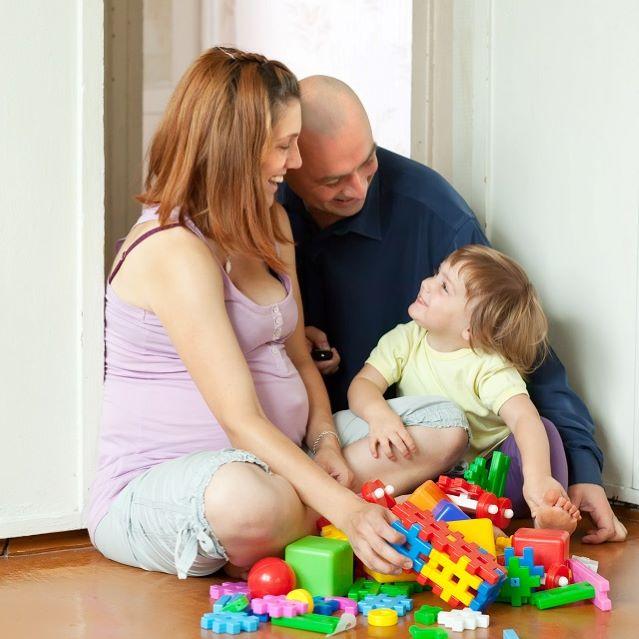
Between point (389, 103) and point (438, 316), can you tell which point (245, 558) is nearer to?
point (438, 316)

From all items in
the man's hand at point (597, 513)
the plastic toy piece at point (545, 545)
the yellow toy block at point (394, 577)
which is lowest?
the man's hand at point (597, 513)

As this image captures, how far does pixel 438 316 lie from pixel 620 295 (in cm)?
37

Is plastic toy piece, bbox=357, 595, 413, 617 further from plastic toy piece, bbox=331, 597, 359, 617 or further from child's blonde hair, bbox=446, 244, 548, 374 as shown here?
child's blonde hair, bbox=446, 244, 548, 374

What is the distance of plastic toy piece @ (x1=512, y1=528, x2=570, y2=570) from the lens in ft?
4.66

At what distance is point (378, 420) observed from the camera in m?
Answer: 1.73

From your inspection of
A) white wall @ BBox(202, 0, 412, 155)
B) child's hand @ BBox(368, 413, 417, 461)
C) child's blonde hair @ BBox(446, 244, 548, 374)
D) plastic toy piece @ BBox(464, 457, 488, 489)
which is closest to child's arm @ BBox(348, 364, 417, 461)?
child's hand @ BBox(368, 413, 417, 461)

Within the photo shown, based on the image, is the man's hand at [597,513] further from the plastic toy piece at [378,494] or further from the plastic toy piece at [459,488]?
the plastic toy piece at [378,494]

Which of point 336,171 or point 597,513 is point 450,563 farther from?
point 336,171

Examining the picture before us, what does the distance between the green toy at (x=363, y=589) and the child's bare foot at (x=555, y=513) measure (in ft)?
0.99

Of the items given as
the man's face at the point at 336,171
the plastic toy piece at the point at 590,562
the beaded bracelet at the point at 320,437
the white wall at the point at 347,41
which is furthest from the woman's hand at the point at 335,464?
→ the white wall at the point at 347,41

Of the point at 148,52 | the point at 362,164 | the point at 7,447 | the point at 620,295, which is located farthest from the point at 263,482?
the point at 148,52

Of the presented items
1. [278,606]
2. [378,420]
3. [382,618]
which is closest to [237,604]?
[278,606]

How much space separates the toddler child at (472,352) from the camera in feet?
5.90

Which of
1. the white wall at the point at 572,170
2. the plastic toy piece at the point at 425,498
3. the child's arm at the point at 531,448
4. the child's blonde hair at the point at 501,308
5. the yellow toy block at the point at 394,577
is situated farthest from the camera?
the white wall at the point at 572,170
